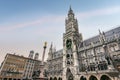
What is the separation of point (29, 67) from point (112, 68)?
193ft

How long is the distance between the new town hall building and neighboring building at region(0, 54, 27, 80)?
2112cm

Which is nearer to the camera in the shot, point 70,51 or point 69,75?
point 69,75

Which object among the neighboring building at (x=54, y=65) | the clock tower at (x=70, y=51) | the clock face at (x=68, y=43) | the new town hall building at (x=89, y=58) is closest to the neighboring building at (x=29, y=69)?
the neighboring building at (x=54, y=65)

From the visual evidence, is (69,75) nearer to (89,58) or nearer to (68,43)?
(89,58)

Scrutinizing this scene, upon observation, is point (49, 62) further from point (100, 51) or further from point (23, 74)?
point (100, 51)

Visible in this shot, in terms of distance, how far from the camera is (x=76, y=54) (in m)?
44.4

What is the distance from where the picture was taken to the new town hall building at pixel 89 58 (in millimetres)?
31469

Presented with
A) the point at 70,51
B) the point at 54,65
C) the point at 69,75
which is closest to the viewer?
the point at 69,75

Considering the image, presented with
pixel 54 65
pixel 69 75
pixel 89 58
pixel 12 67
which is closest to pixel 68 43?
pixel 89 58

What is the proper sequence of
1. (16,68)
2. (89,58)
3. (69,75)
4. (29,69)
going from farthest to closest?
(29,69) → (16,68) → (69,75) → (89,58)

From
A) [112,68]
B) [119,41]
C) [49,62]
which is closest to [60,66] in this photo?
[49,62]

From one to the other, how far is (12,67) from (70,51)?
41322mm

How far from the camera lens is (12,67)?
60094mm

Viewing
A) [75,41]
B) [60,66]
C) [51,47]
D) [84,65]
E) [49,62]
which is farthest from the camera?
[51,47]
